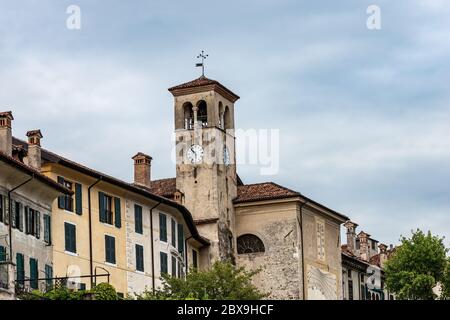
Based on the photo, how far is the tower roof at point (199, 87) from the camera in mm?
87375

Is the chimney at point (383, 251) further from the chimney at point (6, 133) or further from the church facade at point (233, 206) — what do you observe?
the chimney at point (6, 133)

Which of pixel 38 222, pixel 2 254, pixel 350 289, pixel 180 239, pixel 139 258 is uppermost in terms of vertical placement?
pixel 180 239

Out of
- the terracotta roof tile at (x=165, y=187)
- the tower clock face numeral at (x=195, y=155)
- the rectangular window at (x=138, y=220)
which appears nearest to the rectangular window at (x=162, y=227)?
the rectangular window at (x=138, y=220)

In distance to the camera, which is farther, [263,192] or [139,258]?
[263,192]

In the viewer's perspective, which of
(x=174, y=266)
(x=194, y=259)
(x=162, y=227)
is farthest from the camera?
(x=194, y=259)

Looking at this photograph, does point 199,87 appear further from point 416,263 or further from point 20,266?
point 20,266

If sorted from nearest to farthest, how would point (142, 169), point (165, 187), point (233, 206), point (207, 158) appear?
point (142, 169)
point (207, 158)
point (165, 187)
point (233, 206)

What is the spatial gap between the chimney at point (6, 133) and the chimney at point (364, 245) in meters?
62.1

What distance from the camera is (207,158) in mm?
86125

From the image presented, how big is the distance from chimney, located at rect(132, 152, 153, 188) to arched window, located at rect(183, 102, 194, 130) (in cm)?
582

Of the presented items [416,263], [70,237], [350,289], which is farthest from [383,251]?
[70,237]

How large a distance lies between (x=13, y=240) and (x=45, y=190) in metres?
4.76

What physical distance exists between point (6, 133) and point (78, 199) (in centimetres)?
667
